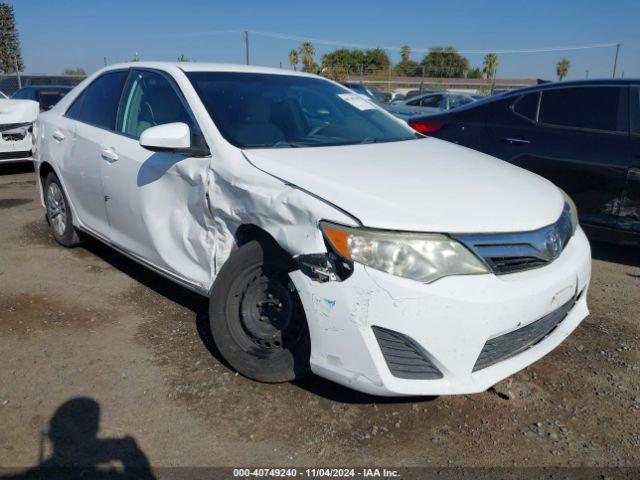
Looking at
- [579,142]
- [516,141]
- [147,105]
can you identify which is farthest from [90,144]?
[579,142]

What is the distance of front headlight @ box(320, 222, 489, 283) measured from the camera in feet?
7.18

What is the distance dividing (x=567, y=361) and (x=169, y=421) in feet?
7.08

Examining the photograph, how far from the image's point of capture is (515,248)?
2.37m

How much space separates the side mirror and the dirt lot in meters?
1.11

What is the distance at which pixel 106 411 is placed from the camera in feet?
8.44

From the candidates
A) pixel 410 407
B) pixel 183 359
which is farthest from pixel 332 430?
pixel 183 359

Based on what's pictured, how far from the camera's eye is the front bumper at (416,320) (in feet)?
7.10

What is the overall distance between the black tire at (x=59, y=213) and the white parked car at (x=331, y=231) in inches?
32.9

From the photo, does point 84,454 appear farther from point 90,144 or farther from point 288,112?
point 90,144

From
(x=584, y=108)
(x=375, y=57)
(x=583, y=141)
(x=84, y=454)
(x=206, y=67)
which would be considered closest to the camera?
(x=84, y=454)

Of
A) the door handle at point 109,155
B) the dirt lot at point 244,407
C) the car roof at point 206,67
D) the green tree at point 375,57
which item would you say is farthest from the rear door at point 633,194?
the green tree at point 375,57

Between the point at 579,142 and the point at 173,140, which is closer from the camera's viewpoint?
the point at 173,140

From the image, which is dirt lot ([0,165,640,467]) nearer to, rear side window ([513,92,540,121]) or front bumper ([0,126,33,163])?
rear side window ([513,92,540,121])

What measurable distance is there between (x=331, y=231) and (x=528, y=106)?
11.7 feet
